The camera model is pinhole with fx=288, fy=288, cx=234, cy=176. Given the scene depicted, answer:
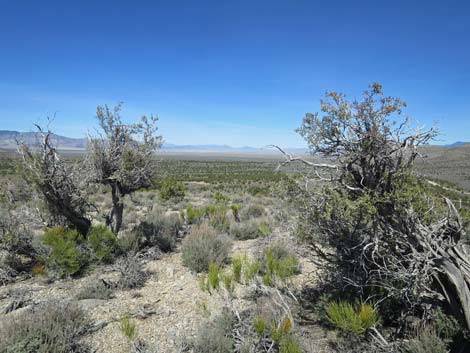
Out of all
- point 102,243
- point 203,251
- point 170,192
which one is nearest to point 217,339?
point 203,251

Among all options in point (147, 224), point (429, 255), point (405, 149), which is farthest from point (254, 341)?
point (147, 224)

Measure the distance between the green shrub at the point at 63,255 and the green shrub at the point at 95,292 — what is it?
82cm

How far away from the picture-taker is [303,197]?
4.31 meters

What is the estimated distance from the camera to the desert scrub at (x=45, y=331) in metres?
3.32

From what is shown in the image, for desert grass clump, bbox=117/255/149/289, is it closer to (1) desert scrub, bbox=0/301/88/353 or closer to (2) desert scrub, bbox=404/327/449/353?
(1) desert scrub, bbox=0/301/88/353

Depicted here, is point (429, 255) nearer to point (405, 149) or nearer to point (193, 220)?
point (405, 149)

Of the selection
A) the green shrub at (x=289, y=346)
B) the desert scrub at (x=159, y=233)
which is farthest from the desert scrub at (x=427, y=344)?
the desert scrub at (x=159, y=233)

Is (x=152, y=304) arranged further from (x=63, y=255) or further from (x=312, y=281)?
(x=312, y=281)

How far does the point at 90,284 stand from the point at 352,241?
4.75m

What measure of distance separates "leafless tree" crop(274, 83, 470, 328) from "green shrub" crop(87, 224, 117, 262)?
5.02m

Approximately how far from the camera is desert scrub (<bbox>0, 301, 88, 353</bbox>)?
3.32 m

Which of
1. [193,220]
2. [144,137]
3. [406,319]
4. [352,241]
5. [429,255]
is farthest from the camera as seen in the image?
[193,220]

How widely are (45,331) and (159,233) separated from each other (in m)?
4.85

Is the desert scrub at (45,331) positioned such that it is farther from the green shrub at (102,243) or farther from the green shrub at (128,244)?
the green shrub at (128,244)
